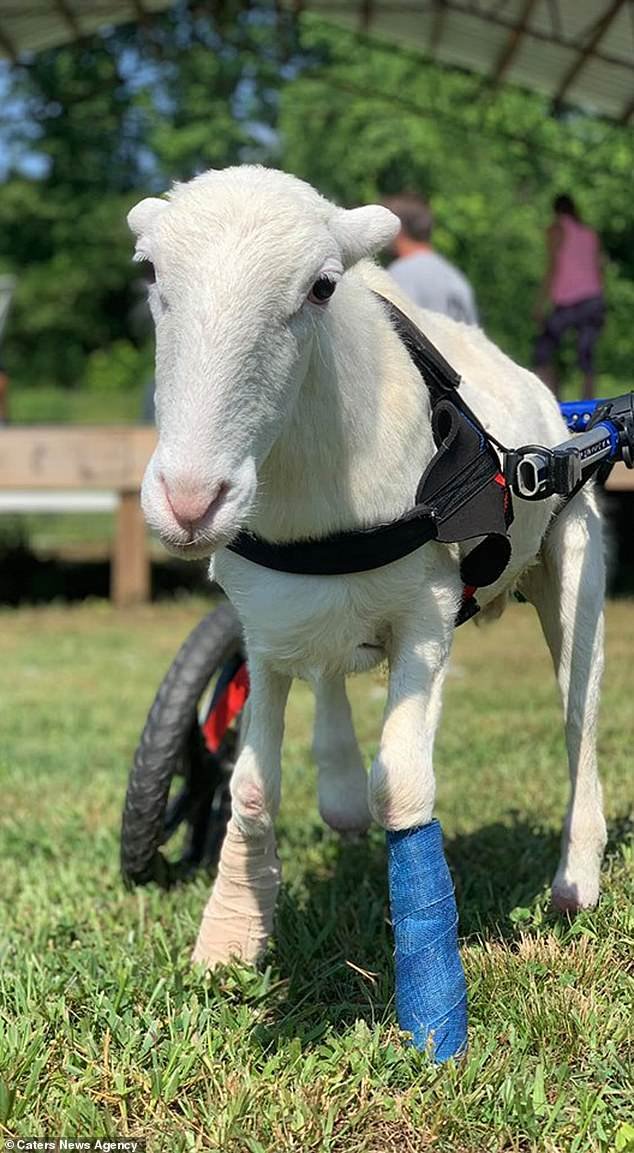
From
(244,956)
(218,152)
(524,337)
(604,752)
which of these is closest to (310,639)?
(244,956)

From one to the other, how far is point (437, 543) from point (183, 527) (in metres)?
0.84

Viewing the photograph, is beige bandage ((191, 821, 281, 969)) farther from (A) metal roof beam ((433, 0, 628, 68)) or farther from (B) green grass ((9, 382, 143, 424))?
(B) green grass ((9, 382, 143, 424))

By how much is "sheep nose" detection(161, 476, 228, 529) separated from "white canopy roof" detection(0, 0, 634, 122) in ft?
40.4

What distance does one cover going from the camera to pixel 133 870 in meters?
3.85

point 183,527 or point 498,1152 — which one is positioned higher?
point 183,527

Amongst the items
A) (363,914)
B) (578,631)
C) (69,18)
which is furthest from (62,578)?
(578,631)

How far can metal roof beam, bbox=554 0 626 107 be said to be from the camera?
1283 cm

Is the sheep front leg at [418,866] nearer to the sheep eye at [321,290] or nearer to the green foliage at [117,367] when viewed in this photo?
the sheep eye at [321,290]

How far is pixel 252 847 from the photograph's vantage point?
122 inches

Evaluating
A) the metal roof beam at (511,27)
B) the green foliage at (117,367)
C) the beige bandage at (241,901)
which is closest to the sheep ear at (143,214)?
the beige bandage at (241,901)

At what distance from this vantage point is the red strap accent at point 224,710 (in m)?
4.18

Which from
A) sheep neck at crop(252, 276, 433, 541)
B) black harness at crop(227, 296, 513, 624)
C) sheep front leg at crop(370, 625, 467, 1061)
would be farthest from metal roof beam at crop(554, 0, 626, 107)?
sheep front leg at crop(370, 625, 467, 1061)

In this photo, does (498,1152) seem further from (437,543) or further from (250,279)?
(250,279)

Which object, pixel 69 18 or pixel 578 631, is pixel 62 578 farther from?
pixel 578 631
